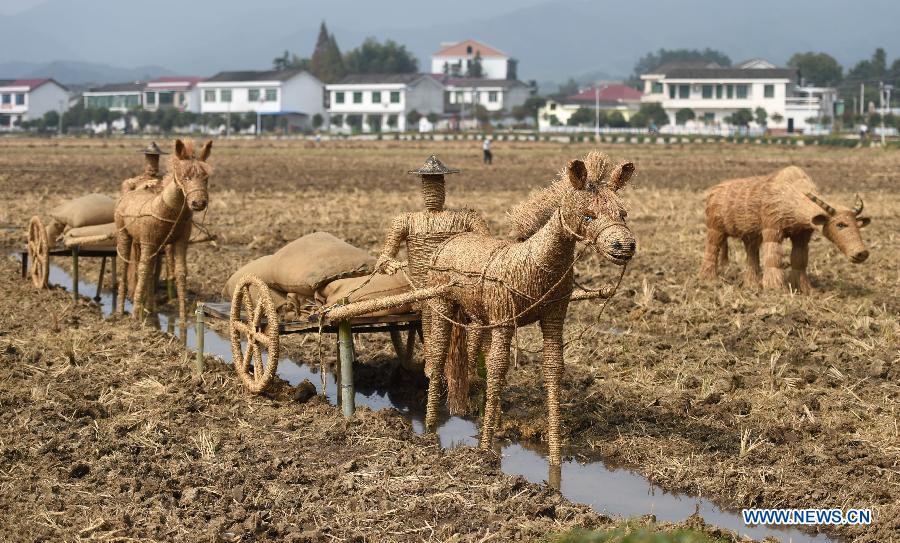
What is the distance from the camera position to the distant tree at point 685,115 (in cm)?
11288

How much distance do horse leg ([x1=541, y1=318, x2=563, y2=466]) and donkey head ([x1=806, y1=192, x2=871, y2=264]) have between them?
7.84 metres

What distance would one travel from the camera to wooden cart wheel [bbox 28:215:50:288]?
17.4 m

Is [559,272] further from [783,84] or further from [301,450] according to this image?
[783,84]

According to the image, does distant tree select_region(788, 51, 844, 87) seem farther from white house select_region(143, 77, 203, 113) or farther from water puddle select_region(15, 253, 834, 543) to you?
water puddle select_region(15, 253, 834, 543)

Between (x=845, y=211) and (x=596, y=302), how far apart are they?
3.44 meters

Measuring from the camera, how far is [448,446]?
10.3 metres

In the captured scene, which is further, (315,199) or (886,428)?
(315,199)

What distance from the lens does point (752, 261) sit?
17.4 m

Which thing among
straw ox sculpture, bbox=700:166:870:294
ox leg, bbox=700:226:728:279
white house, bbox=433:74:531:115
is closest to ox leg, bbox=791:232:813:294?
straw ox sculpture, bbox=700:166:870:294

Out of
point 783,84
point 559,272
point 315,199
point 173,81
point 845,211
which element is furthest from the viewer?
point 173,81

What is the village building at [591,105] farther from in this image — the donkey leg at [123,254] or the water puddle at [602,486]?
the water puddle at [602,486]

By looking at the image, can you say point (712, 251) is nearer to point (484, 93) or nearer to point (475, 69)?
point (484, 93)

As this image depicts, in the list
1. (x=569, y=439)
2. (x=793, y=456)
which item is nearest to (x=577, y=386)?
(x=569, y=439)

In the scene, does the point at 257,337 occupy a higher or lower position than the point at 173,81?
lower
